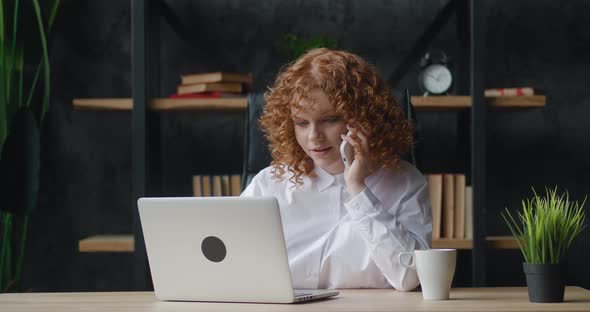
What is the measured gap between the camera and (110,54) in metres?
3.19

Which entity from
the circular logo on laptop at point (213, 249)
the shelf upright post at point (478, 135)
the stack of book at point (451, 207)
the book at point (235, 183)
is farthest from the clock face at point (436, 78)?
the circular logo on laptop at point (213, 249)

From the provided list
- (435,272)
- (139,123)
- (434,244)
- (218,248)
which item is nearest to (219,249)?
(218,248)

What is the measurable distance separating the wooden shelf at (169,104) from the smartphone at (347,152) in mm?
993

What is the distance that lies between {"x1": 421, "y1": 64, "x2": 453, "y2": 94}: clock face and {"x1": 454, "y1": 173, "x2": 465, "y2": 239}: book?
309 millimetres

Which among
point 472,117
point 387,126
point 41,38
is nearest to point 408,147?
point 387,126

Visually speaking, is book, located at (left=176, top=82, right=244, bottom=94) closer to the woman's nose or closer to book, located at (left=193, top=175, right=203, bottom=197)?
book, located at (left=193, top=175, right=203, bottom=197)

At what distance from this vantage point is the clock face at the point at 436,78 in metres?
2.89

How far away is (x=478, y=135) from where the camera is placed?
2.78 m

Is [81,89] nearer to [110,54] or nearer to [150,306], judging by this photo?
[110,54]

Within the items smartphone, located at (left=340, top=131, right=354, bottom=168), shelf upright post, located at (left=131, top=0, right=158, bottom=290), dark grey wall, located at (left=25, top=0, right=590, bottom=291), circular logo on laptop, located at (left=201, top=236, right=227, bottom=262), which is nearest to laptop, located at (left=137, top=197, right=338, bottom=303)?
circular logo on laptop, located at (left=201, top=236, right=227, bottom=262)

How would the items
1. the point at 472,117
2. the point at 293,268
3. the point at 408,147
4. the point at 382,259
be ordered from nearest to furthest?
the point at 382,259, the point at 293,268, the point at 408,147, the point at 472,117

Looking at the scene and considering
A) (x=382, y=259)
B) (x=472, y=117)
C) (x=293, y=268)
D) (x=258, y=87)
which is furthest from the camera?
(x=258, y=87)

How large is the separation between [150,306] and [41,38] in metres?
1.72

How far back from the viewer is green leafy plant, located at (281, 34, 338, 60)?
2.91 meters
